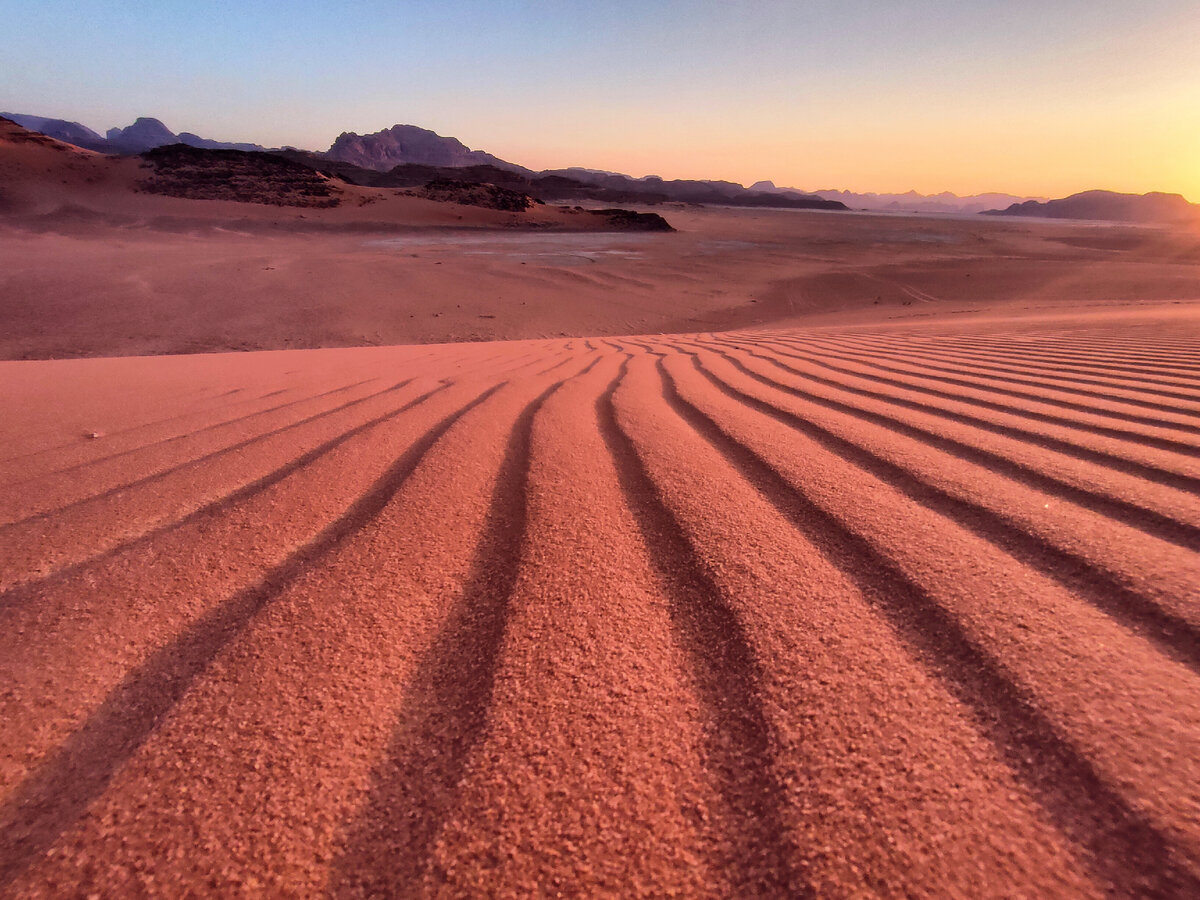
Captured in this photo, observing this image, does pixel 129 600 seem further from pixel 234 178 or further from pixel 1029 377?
pixel 234 178

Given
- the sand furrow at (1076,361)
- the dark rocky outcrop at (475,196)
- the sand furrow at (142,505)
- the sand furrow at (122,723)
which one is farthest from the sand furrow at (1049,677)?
the dark rocky outcrop at (475,196)

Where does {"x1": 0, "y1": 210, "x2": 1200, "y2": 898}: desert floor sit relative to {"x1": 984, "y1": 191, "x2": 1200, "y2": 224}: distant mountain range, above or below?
below

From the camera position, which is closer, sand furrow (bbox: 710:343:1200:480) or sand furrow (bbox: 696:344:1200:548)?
sand furrow (bbox: 696:344:1200:548)

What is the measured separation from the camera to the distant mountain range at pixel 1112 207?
73.5 metres

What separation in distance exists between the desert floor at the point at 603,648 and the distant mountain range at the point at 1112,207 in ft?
309

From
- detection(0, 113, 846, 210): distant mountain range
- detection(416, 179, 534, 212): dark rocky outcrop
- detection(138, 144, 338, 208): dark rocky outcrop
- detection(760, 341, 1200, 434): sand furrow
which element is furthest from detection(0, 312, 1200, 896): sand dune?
detection(0, 113, 846, 210): distant mountain range

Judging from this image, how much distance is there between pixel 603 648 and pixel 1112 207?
10963cm

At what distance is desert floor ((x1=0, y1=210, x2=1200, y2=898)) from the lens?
49 cm

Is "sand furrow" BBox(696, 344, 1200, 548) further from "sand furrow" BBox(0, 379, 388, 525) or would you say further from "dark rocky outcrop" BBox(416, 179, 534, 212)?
"dark rocky outcrop" BBox(416, 179, 534, 212)

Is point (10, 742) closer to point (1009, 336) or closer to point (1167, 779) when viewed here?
point (1167, 779)

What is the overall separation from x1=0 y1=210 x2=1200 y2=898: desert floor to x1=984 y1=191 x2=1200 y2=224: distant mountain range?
309 feet

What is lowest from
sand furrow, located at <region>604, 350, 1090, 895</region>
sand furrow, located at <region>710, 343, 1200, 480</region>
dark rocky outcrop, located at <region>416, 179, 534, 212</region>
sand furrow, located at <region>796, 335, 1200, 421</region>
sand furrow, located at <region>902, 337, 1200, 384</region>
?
sand furrow, located at <region>604, 350, 1090, 895</region>

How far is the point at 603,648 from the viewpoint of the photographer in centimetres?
73

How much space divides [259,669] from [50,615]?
0.34 m
